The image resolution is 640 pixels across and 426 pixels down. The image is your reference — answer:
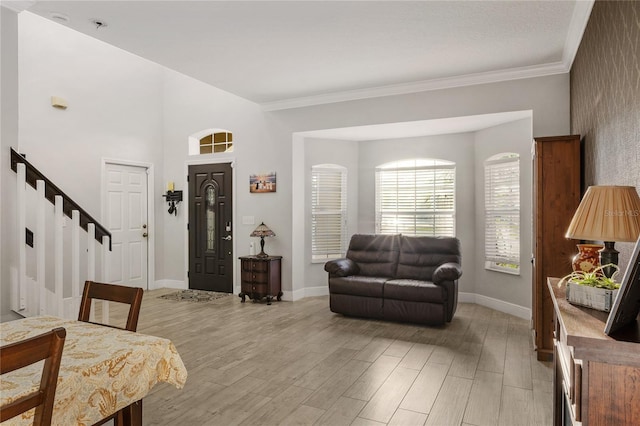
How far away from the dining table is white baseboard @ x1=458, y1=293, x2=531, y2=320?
451 cm

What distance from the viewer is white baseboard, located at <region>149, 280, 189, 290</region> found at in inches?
272

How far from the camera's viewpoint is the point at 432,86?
496 cm

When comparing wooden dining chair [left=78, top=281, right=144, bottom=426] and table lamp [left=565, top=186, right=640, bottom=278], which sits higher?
table lamp [left=565, top=186, right=640, bottom=278]

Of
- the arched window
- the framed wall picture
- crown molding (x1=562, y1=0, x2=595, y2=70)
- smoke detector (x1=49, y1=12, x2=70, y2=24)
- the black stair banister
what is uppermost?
smoke detector (x1=49, y1=12, x2=70, y2=24)

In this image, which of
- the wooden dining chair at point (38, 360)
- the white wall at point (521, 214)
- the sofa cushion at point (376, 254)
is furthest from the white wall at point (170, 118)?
the wooden dining chair at point (38, 360)

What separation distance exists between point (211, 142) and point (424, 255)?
159 inches

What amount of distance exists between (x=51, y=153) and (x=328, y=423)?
5047mm

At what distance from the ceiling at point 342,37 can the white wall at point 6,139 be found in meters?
0.21

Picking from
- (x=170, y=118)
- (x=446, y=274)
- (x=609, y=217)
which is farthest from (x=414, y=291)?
(x=170, y=118)

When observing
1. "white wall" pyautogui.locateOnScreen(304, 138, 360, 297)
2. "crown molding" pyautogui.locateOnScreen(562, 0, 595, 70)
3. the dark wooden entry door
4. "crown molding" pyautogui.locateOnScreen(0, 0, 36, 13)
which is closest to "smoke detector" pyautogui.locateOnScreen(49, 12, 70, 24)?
"crown molding" pyautogui.locateOnScreen(0, 0, 36, 13)

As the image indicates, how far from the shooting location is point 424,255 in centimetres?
526

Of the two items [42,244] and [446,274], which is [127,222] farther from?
[446,274]

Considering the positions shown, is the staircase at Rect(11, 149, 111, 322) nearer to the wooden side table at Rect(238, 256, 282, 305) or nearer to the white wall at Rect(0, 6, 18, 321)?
the white wall at Rect(0, 6, 18, 321)

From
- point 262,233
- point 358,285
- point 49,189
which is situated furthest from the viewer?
point 262,233
